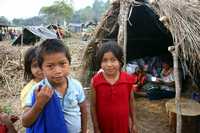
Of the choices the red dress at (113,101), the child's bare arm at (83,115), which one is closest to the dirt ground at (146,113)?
the red dress at (113,101)

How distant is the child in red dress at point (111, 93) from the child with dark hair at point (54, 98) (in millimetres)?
700

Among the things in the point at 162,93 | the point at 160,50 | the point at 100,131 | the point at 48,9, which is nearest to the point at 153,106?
the point at 162,93

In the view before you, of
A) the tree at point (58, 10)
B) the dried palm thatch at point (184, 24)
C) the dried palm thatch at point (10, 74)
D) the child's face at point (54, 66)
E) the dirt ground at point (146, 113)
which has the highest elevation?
the tree at point (58, 10)

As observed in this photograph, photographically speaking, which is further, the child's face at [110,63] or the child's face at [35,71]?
the child's face at [110,63]

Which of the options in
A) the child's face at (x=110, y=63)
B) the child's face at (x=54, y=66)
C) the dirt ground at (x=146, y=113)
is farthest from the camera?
the dirt ground at (x=146, y=113)

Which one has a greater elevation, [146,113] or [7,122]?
[7,122]

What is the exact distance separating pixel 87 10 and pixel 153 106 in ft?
285

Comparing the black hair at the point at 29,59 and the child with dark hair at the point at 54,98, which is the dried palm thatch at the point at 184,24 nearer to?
the black hair at the point at 29,59

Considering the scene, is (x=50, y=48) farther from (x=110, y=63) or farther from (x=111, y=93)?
(x=111, y=93)

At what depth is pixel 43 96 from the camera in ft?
6.45

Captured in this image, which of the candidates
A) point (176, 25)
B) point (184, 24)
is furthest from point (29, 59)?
point (184, 24)

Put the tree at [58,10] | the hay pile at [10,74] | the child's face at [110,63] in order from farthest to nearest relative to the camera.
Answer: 1. the tree at [58,10]
2. the hay pile at [10,74]
3. the child's face at [110,63]

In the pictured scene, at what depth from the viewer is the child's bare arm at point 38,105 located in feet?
6.46

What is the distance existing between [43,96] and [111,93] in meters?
1.21
